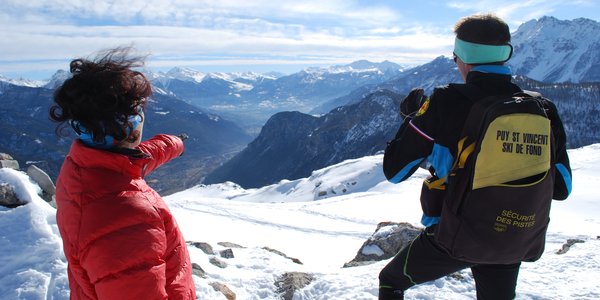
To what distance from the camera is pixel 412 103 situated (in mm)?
4016

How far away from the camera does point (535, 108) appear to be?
333cm

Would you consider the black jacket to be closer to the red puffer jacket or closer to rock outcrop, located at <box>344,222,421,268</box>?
the red puffer jacket

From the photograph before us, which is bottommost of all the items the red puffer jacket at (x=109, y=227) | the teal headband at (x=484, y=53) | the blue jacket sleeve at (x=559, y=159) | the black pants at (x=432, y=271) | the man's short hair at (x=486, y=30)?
the black pants at (x=432, y=271)

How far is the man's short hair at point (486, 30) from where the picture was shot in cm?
368

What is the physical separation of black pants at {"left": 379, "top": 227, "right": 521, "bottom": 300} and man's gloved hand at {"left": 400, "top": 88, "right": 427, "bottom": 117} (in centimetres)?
120

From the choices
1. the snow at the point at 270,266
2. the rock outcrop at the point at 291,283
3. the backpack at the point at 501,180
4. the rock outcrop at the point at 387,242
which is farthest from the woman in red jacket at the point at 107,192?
the rock outcrop at the point at 387,242

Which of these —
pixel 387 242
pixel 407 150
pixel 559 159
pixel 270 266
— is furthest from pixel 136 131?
pixel 387 242

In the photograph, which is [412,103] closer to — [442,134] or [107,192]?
[442,134]

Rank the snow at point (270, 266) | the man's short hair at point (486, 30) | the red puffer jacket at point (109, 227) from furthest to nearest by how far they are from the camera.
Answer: the snow at point (270, 266), the man's short hair at point (486, 30), the red puffer jacket at point (109, 227)

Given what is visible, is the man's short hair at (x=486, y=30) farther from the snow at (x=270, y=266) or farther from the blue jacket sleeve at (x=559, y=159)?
the snow at (x=270, y=266)

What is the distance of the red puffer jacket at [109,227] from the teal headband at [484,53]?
10.2 feet

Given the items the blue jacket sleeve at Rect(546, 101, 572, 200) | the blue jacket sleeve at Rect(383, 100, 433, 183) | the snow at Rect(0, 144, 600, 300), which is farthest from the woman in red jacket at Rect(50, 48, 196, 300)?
the snow at Rect(0, 144, 600, 300)

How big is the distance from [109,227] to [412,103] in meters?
2.93

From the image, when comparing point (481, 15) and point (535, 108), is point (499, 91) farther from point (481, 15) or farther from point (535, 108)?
point (481, 15)
